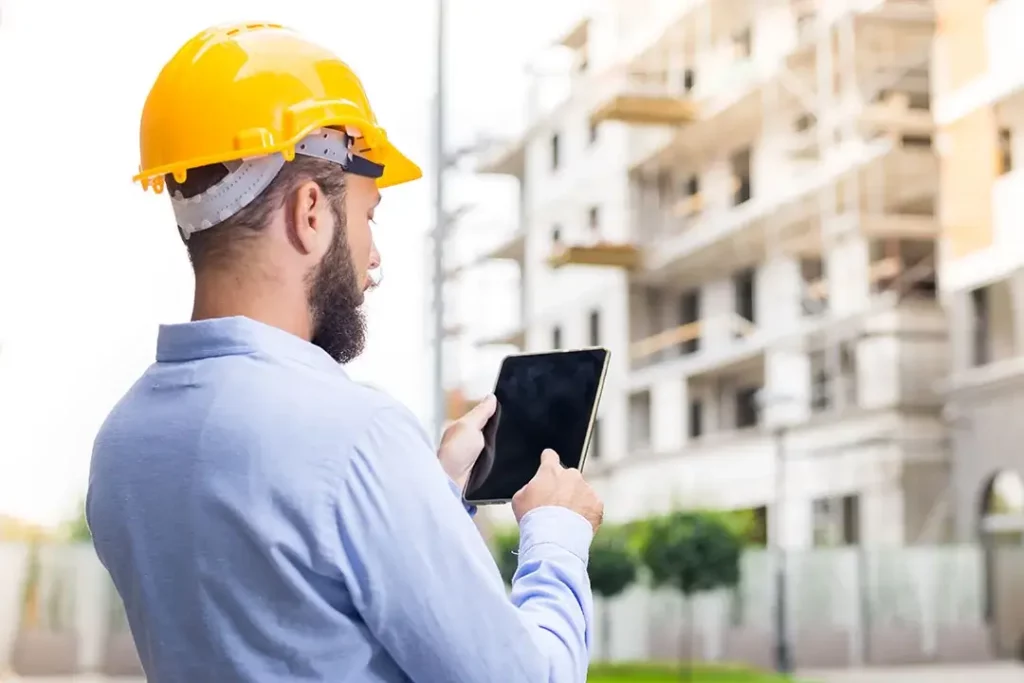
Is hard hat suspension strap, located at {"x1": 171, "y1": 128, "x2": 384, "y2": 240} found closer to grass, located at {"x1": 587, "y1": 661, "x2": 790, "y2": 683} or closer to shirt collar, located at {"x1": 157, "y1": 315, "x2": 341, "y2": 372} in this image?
shirt collar, located at {"x1": 157, "y1": 315, "x2": 341, "y2": 372}

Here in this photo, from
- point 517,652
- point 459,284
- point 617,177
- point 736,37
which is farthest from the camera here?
point 459,284

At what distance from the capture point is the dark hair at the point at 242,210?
56cm

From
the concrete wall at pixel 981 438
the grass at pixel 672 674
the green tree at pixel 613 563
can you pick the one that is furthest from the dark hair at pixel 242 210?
the green tree at pixel 613 563

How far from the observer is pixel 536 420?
67 centimetres

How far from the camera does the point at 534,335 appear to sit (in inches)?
445

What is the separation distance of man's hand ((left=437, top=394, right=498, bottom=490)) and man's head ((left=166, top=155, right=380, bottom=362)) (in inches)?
4.4

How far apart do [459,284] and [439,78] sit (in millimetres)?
3850

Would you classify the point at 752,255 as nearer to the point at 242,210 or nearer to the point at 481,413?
the point at 481,413

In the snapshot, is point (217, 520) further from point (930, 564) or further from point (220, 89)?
point (930, 564)

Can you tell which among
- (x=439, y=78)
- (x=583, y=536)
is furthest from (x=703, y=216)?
(x=583, y=536)

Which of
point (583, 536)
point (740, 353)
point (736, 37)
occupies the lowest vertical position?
point (583, 536)

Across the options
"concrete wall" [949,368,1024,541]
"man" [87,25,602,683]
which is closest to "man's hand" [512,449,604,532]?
"man" [87,25,602,683]

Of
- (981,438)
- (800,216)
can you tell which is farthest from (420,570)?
(800,216)

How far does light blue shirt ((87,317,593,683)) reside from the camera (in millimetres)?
508
